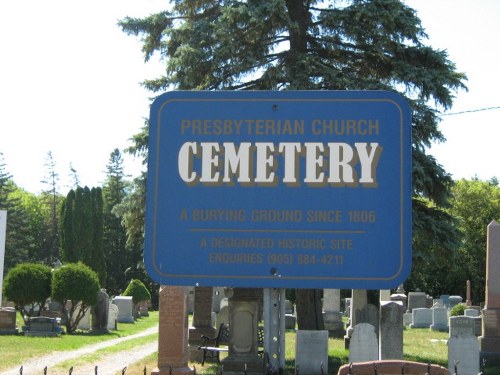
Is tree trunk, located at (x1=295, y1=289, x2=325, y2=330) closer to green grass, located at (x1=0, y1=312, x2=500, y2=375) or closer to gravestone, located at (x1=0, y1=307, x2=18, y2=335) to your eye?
green grass, located at (x1=0, y1=312, x2=500, y2=375)

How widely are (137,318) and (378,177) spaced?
41.3 meters

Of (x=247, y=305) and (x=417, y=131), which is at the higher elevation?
(x=417, y=131)

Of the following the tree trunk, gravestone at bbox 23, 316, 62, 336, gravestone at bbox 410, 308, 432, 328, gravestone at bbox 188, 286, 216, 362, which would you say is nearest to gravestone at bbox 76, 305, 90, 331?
gravestone at bbox 23, 316, 62, 336

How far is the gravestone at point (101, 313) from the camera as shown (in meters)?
30.1

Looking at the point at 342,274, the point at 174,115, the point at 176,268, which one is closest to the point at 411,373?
the point at 342,274

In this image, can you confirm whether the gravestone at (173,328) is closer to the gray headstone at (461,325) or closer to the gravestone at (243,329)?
the gravestone at (243,329)

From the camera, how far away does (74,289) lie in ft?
94.4

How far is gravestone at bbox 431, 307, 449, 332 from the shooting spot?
3216 cm

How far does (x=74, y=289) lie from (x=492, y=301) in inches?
632

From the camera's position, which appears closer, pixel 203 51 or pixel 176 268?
pixel 176 268

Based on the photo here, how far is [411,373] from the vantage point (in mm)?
4711

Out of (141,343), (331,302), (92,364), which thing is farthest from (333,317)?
(92,364)

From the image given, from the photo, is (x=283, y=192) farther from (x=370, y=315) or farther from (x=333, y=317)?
(x=333, y=317)

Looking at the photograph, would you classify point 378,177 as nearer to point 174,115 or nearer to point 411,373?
point 174,115
